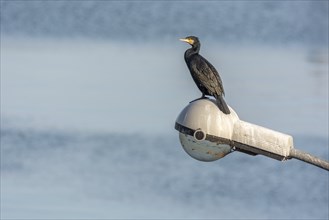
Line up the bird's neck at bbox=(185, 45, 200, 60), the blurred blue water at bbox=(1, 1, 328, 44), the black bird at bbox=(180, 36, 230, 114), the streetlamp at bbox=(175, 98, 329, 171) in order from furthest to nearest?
the blurred blue water at bbox=(1, 1, 328, 44) → the bird's neck at bbox=(185, 45, 200, 60) → the black bird at bbox=(180, 36, 230, 114) → the streetlamp at bbox=(175, 98, 329, 171)

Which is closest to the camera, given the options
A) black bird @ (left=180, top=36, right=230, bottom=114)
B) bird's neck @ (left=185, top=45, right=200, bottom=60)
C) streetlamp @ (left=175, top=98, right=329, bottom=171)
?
streetlamp @ (left=175, top=98, right=329, bottom=171)

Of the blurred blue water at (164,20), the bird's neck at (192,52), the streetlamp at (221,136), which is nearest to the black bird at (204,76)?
the bird's neck at (192,52)

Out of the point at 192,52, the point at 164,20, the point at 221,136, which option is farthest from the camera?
the point at 164,20

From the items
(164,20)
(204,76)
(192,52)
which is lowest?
(204,76)

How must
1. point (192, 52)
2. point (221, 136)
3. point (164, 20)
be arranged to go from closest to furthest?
point (221, 136), point (192, 52), point (164, 20)

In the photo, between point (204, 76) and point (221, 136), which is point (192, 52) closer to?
point (204, 76)

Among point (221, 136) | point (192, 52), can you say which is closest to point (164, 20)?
point (192, 52)

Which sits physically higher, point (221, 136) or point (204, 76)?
point (204, 76)

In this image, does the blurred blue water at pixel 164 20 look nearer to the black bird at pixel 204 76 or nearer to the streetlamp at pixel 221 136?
the black bird at pixel 204 76

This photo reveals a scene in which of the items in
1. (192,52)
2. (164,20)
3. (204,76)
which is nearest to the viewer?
(204,76)

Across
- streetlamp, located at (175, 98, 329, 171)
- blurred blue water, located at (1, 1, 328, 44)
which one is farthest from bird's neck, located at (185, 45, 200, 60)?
blurred blue water, located at (1, 1, 328, 44)

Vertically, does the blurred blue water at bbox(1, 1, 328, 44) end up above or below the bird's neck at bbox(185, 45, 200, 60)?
above

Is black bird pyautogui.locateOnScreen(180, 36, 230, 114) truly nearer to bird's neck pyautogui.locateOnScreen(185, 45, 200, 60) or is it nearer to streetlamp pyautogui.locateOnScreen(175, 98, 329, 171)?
bird's neck pyautogui.locateOnScreen(185, 45, 200, 60)

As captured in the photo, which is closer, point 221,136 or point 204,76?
point 221,136
